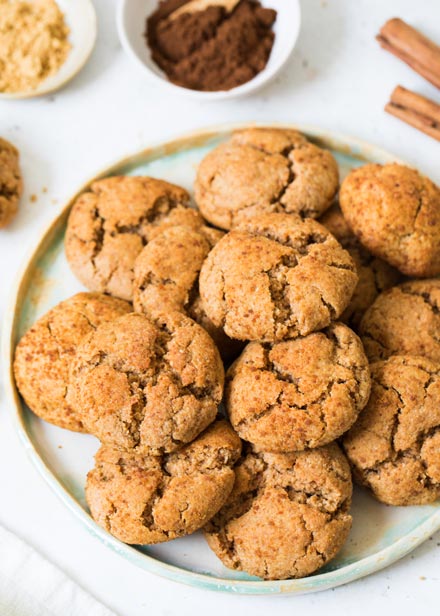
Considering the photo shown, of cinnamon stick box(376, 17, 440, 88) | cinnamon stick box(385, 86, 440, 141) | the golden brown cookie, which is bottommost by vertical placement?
the golden brown cookie

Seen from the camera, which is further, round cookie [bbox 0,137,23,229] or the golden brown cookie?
round cookie [bbox 0,137,23,229]

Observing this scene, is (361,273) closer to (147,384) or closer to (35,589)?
(147,384)

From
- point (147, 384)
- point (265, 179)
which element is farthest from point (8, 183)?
point (147, 384)

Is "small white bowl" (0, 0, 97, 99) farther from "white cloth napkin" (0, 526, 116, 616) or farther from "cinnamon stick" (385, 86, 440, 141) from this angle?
"white cloth napkin" (0, 526, 116, 616)

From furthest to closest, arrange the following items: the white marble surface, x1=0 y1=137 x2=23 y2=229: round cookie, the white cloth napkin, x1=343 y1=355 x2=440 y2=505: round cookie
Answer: the white marble surface, x1=0 y1=137 x2=23 y2=229: round cookie, the white cloth napkin, x1=343 y1=355 x2=440 y2=505: round cookie

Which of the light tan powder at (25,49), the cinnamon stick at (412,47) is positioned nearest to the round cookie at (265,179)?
the cinnamon stick at (412,47)

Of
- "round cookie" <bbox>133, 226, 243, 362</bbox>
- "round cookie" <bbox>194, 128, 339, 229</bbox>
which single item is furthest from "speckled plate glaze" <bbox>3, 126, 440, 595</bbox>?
"round cookie" <bbox>133, 226, 243, 362</bbox>

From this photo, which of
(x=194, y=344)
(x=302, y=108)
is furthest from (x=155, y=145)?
(x=194, y=344)
